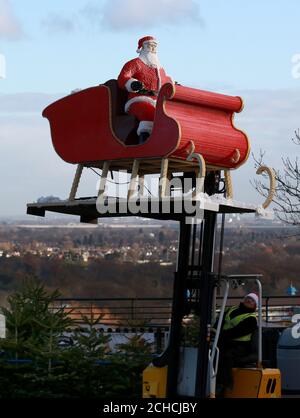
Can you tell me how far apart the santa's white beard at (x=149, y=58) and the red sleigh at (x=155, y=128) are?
17.6 inches

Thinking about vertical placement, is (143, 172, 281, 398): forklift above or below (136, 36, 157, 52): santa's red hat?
below

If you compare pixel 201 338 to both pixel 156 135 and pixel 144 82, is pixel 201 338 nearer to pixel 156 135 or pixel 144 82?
pixel 156 135

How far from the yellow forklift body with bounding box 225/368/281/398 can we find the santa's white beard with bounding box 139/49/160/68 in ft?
11.4

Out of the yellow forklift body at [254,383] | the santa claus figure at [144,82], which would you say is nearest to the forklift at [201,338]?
the yellow forklift body at [254,383]

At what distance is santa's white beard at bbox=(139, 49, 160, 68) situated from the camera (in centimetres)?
1152

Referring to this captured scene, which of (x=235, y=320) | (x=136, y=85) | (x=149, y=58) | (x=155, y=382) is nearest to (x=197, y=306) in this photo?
(x=235, y=320)

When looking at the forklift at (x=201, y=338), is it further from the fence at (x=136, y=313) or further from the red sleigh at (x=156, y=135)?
the fence at (x=136, y=313)

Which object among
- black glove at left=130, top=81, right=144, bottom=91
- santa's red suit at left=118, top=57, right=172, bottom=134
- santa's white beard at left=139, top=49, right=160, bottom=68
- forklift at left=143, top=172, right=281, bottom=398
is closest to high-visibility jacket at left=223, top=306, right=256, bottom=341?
forklift at left=143, top=172, right=281, bottom=398

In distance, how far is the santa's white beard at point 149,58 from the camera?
11516 millimetres

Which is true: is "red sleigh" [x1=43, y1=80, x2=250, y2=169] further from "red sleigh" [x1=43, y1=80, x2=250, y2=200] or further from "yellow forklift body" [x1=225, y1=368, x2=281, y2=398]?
"yellow forklift body" [x1=225, y1=368, x2=281, y2=398]

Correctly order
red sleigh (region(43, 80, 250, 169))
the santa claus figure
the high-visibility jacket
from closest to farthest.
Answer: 1. red sleigh (region(43, 80, 250, 169))
2. the santa claus figure
3. the high-visibility jacket
